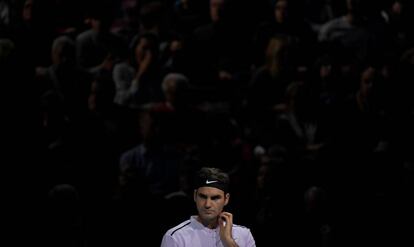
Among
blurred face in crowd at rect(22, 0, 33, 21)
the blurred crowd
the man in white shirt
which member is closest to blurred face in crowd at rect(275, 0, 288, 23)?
the blurred crowd

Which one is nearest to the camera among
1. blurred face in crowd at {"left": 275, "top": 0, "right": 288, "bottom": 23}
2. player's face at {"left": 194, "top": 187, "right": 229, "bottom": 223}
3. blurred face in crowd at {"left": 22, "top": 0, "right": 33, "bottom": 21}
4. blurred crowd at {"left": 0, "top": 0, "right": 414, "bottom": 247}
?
player's face at {"left": 194, "top": 187, "right": 229, "bottom": 223}

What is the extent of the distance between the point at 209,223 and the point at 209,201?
178 mm

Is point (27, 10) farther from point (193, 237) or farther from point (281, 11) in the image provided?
point (193, 237)

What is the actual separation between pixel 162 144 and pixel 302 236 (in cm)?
171

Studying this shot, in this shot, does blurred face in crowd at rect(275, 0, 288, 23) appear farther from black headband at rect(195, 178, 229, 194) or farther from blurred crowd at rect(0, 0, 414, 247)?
black headband at rect(195, 178, 229, 194)

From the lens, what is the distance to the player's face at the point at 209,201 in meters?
5.51

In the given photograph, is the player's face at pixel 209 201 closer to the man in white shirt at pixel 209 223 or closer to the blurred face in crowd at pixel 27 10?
the man in white shirt at pixel 209 223

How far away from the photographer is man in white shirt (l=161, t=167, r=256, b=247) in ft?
18.1

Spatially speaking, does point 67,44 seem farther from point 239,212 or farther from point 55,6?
point 239,212

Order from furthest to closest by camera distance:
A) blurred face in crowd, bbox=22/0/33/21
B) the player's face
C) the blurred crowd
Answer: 1. blurred face in crowd, bbox=22/0/33/21
2. the blurred crowd
3. the player's face

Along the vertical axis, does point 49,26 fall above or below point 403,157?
above

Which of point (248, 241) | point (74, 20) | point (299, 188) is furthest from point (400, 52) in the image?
point (248, 241)

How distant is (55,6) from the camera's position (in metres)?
10.6

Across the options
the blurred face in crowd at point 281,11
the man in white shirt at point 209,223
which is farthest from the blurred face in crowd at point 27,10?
the man in white shirt at point 209,223
